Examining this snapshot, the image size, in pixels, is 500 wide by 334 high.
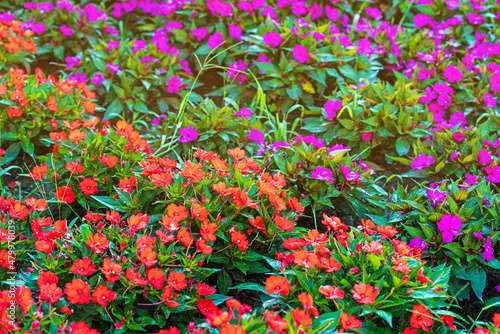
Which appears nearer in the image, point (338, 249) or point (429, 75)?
point (338, 249)

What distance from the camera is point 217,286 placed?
2.06 m

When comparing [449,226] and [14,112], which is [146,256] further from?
[14,112]

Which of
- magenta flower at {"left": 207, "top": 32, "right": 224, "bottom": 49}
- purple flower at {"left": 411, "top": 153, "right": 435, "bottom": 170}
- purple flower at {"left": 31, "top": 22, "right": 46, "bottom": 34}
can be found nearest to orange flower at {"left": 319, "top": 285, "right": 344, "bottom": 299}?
purple flower at {"left": 411, "top": 153, "right": 435, "bottom": 170}

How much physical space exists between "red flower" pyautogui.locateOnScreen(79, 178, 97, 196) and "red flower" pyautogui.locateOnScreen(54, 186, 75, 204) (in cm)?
8

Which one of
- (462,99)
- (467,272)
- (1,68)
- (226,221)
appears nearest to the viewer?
(226,221)

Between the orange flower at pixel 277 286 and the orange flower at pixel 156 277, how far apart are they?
39 cm

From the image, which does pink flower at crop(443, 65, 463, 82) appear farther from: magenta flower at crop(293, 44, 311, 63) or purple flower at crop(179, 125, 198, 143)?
purple flower at crop(179, 125, 198, 143)

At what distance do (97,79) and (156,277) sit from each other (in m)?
2.36

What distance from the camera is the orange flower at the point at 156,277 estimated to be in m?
1.58

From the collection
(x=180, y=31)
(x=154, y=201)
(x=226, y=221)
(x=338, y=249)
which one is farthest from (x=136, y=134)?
(x=180, y=31)

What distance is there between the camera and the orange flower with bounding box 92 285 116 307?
4.98ft

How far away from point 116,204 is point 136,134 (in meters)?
0.46

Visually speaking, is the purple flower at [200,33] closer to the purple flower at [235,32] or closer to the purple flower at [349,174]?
the purple flower at [235,32]

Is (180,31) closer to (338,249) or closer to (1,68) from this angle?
(1,68)
